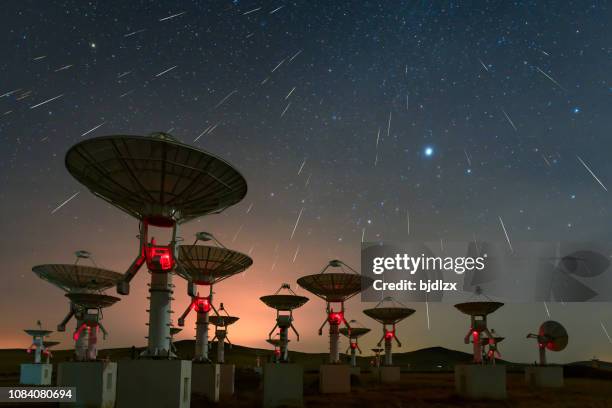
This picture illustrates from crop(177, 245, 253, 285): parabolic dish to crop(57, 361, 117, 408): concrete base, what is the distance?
10970mm

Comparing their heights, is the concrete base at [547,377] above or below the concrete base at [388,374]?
above

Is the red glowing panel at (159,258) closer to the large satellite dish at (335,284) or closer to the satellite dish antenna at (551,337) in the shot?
the large satellite dish at (335,284)

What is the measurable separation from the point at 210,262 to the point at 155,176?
17722 mm

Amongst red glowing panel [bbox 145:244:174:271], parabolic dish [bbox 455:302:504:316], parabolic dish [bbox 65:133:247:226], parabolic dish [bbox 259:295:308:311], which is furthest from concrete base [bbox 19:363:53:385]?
parabolic dish [bbox 455:302:504:316]

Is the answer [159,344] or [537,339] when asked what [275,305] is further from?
[537,339]

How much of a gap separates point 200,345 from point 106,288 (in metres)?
13.3

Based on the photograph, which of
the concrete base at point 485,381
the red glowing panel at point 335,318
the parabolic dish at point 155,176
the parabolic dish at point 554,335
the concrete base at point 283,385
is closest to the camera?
the parabolic dish at point 155,176

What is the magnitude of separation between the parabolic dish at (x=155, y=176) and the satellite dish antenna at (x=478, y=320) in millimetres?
26342

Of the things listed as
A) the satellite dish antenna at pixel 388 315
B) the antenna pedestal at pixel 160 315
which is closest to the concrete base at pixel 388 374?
the satellite dish antenna at pixel 388 315

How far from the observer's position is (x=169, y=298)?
29453 millimetres

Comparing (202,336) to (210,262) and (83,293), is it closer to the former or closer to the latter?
(210,262)

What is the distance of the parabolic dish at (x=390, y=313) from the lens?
234 feet

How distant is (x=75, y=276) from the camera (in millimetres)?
48625

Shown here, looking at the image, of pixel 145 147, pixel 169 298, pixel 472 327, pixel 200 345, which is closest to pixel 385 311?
pixel 472 327
